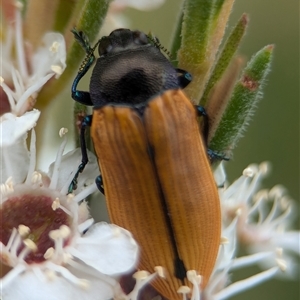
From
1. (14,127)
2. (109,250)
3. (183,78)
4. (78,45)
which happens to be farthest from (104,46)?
(109,250)

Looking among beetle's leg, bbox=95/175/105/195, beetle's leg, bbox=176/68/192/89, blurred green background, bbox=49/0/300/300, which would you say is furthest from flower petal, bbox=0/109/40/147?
blurred green background, bbox=49/0/300/300

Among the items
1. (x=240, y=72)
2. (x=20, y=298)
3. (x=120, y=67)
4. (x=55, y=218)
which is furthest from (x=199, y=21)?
(x=20, y=298)

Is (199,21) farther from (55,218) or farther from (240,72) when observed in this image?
(55,218)

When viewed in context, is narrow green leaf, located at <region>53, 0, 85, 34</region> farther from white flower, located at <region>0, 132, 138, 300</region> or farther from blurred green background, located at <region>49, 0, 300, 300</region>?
Result: blurred green background, located at <region>49, 0, 300, 300</region>

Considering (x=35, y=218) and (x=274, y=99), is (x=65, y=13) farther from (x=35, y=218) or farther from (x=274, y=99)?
(x=274, y=99)

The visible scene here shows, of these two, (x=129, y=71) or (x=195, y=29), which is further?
(x=129, y=71)

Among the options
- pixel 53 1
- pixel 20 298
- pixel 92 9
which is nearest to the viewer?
pixel 20 298
